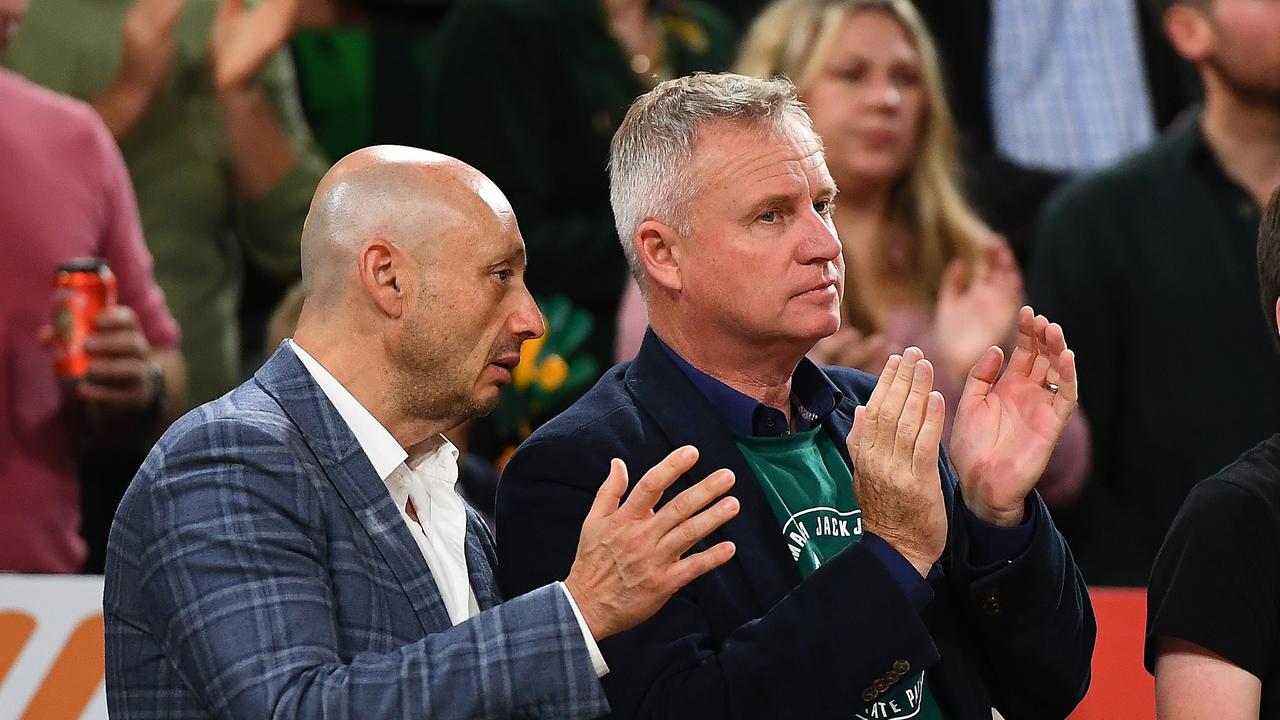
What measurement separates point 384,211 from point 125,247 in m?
1.51

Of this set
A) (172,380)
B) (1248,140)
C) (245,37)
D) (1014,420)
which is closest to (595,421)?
(1014,420)

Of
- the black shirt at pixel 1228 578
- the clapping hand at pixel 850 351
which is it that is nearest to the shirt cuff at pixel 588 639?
the black shirt at pixel 1228 578

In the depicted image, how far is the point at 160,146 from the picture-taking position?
3697mm

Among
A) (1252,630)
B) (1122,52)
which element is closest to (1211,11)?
(1122,52)

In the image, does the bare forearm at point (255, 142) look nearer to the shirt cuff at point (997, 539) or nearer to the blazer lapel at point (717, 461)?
the blazer lapel at point (717, 461)

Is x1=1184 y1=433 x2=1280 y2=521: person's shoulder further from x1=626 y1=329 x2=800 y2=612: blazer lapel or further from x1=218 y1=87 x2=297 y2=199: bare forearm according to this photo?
x1=218 y1=87 x2=297 y2=199: bare forearm

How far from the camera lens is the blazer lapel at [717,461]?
6.61ft

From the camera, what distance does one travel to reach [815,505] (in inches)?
83.5

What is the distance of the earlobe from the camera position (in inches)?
77.8

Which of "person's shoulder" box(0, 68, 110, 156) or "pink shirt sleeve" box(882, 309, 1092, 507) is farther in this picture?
"pink shirt sleeve" box(882, 309, 1092, 507)

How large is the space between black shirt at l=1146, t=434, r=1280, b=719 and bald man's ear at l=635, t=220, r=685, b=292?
665mm

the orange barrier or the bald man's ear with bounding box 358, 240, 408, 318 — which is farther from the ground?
the bald man's ear with bounding box 358, 240, 408, 318

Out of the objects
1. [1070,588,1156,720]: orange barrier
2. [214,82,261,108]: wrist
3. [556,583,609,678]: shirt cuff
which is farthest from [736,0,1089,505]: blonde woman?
[556,583,609,678]: shirt cuff

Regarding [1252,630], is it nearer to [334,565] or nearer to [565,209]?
[334,565]
